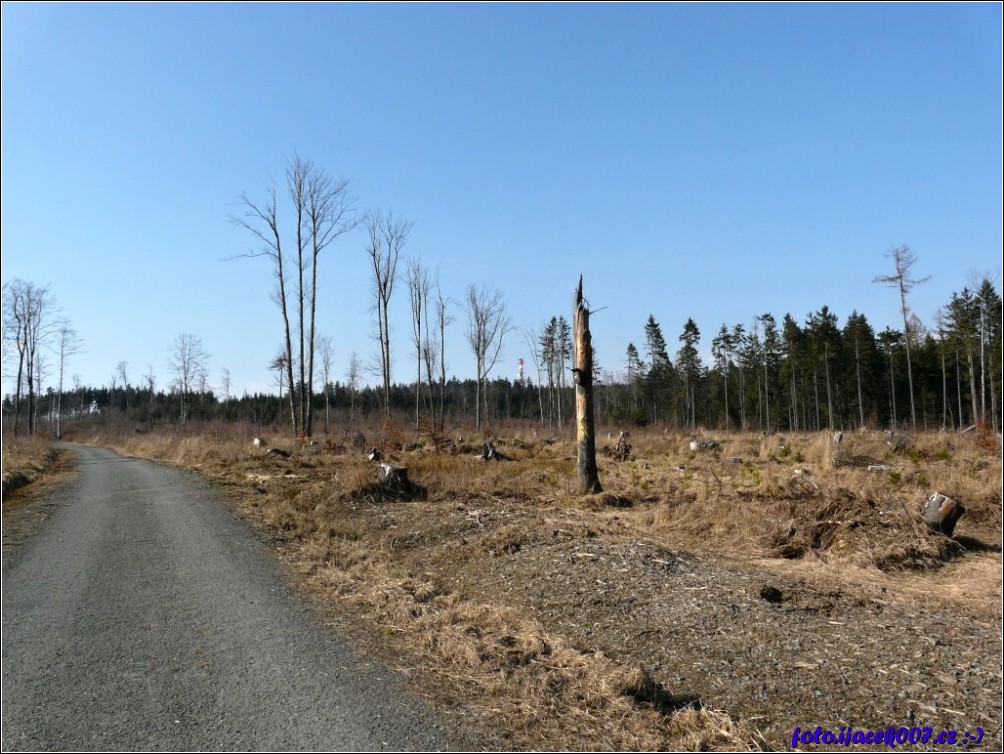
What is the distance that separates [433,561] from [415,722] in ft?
14.2

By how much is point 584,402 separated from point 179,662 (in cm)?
885

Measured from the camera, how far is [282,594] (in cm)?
684

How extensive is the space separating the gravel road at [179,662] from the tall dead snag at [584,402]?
19.6 feet

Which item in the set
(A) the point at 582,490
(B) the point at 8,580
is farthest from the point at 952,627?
(B) the point at 8,580

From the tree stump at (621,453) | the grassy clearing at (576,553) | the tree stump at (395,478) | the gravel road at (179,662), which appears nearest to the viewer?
the gravel road at (179,662)

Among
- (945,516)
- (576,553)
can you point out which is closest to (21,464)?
(576,553)

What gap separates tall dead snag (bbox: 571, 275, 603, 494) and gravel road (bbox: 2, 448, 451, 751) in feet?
19.6

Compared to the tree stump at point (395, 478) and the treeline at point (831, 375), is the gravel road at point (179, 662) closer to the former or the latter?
the tree stump at point (395, 478)

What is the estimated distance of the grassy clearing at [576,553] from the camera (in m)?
4.04

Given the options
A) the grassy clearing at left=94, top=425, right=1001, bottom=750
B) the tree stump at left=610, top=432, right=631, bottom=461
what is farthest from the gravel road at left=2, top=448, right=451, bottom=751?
the tree stump at left=610, top=432, right=631, bottom=461

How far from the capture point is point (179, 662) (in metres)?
4.95

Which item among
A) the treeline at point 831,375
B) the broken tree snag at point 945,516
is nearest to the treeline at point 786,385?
the treeline at point 831,375

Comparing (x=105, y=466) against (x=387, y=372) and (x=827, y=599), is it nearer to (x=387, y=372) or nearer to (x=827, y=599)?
(x=387, y=372)

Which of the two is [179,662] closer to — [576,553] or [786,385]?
[576,553]
